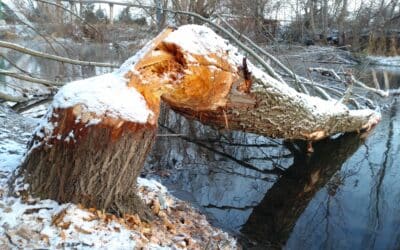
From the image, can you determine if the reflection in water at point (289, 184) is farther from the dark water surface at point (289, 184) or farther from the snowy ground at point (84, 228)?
the snowy ground at point (84, 228)

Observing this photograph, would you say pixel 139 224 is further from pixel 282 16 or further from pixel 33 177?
pixel 282 16

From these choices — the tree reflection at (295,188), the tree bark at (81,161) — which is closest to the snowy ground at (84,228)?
the tree bark at (81,161)

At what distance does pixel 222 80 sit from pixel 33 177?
155 cm

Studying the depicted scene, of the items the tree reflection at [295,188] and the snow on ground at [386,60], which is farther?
the snow on ground at [386,60]

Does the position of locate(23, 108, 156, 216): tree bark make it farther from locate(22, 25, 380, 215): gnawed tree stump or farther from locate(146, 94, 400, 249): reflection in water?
locate(146, 94, 400, 249): reflection in water

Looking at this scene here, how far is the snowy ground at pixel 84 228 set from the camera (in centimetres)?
219

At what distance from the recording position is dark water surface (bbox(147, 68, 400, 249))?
3.59 metres

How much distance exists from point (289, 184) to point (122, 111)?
2.90 metres

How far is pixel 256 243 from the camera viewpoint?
3258 mm

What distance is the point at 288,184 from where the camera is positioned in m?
4.75

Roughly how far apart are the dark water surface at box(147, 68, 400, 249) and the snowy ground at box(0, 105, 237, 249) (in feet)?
2.05

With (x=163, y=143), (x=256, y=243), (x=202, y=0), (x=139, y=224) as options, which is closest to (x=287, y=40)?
(x=202, y=0)

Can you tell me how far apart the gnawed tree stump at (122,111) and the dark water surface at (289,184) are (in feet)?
4.04

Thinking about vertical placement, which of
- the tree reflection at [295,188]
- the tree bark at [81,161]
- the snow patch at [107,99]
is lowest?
the tree reflection at [295,188]
